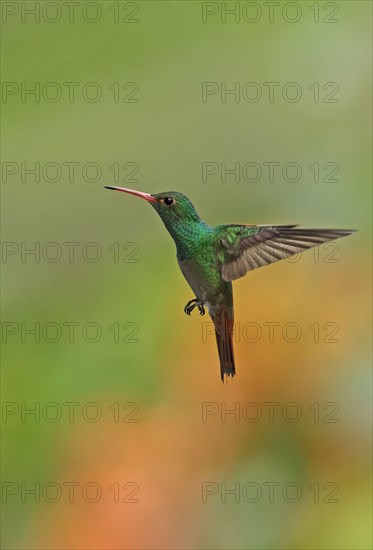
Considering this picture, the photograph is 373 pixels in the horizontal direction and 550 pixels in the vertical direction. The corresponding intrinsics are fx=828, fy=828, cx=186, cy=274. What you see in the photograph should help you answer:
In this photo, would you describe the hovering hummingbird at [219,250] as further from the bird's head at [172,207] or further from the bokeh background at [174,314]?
the bokeh background at [174,314]

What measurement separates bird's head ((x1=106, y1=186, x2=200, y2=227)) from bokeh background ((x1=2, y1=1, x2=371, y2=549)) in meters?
0.82

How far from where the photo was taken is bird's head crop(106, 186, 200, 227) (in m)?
0.76

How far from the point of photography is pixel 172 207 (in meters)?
0.78

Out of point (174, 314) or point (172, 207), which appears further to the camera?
point (174, 314)

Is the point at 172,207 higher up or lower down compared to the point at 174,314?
higher up

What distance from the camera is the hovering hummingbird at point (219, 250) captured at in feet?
2.47

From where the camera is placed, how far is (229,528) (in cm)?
175

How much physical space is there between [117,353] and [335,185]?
676mm

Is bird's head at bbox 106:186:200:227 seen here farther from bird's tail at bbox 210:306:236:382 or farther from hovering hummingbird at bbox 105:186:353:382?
bird's tail at bbox 210:306:236:382

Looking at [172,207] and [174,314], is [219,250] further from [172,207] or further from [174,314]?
[174,314]

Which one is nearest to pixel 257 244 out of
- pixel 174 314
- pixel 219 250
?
pixel 219 250

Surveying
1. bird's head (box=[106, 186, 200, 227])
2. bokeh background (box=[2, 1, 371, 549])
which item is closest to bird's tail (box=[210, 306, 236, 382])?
bird's head (box=[106, 186, 200, 227])

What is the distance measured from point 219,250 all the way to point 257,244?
59 mm

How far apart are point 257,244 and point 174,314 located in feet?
3.30
